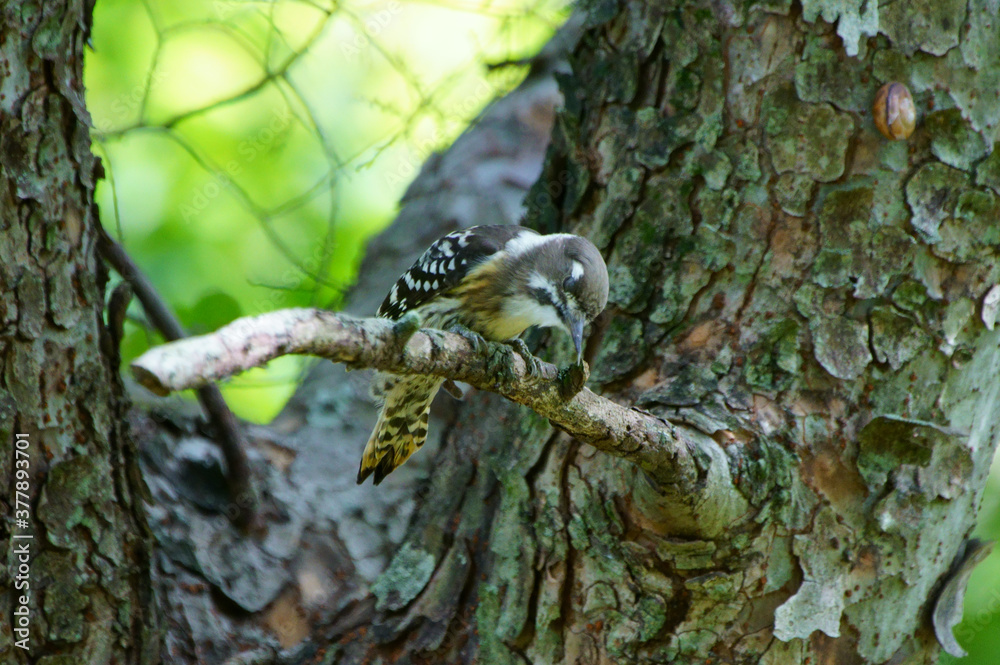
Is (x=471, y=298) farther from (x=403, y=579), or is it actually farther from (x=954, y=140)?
(x=954, y=140)

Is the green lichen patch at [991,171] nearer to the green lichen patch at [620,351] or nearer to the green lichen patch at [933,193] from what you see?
the green lichen patch at [933,193]

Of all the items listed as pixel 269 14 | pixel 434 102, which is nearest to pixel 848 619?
pixel 434 102

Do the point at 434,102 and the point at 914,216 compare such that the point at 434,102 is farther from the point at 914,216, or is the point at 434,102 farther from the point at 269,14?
the point at 914,216

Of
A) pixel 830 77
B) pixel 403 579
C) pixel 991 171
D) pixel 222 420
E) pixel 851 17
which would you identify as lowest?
pixel 403 579

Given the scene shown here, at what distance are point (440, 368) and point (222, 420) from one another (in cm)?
148

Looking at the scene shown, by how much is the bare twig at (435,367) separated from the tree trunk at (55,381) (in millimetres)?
1096

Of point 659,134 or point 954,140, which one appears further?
point 659,134

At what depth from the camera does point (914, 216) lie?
2523 mm

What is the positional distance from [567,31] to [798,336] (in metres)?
2.81

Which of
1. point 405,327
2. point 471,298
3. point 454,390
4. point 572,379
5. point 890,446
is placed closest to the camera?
point 405,327

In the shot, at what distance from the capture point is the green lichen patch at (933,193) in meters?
2.52

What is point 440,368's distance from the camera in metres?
1.70

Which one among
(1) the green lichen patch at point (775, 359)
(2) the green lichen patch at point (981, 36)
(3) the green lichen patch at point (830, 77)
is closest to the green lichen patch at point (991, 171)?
(2) the green lichen patch at point (981, 36)

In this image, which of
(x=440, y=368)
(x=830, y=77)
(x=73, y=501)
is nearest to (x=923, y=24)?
(x=830, y=77)
